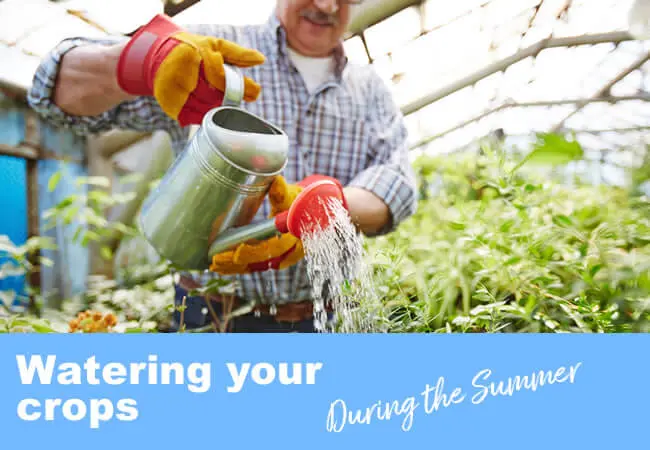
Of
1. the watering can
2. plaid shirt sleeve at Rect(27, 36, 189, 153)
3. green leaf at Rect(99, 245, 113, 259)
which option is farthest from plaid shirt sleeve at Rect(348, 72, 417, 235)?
green leaf at Rect(99, 245, 113, 259)

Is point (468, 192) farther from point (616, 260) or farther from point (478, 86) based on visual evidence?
point (616, 260)

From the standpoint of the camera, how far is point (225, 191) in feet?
2.09

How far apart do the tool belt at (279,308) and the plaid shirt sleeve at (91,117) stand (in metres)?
0.30

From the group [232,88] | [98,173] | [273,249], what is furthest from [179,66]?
[98,173]

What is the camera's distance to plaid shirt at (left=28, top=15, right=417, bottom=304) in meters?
0.78

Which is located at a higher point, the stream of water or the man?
the man

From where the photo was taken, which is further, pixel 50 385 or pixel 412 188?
pixel 412 188

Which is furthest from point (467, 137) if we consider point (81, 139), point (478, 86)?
point (81, 139)

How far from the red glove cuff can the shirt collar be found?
0.16 m

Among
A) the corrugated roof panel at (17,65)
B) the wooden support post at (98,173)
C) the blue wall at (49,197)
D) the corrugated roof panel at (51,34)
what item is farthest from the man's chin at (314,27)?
the wooden support post at (98,173)

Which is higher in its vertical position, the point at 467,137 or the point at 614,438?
the point at 467,137

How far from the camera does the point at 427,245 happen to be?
798 millimetres

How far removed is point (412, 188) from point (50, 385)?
2.06ft

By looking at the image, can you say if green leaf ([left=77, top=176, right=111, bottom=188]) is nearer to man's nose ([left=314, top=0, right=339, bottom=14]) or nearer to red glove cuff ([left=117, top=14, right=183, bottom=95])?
red glove cuff ([left=117, top=14, right=183, bottom=95])
